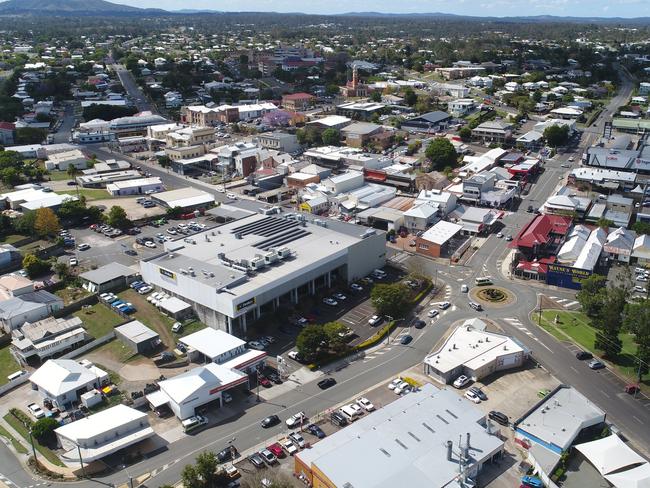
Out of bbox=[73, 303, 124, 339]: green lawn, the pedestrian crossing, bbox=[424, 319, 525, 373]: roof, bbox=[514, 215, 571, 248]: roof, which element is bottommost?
bbox=[73, 303, 124, 339]: green lawn

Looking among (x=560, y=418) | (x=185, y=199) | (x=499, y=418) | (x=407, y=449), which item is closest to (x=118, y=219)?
(x=185, y=199)

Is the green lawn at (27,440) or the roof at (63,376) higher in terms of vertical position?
the roof at (63,376)

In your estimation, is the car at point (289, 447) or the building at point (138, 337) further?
the building at point (138, 337)

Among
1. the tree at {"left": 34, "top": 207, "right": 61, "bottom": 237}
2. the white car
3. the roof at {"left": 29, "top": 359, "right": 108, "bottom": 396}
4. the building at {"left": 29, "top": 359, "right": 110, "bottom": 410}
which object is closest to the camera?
the building at {"left": 29, "top": 359, "right": 110, "bottom": 410}

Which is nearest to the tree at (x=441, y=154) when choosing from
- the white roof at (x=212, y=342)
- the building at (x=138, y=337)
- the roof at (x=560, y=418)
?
the white roof at (x=212, y=342)

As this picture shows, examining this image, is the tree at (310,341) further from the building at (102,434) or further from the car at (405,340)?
the building at (102,434)

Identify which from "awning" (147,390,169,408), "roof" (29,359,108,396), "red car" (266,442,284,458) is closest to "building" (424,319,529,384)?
"red car" (266,442,284,458)

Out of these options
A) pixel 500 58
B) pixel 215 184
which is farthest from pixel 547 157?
pixel 500 58

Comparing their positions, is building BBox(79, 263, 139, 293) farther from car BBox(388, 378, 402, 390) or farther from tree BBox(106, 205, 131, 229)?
car BBox(388, 378, 402, 390)

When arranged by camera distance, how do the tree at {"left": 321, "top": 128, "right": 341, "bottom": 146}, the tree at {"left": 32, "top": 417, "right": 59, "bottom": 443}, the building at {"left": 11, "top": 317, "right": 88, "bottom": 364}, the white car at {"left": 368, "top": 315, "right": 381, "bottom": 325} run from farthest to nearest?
the tree at {"left": 321, "top": 128, "right": 341, "bottom": 146} → the white car at {"left": 368, "top": 315, "right": 381, "bottom": 325} → the building at {"left": 11, "top": 317, "right": 88, "bottom": 364} → the tree at {"left": 32, "top": 417, "right": 59, "bottom": 443}
